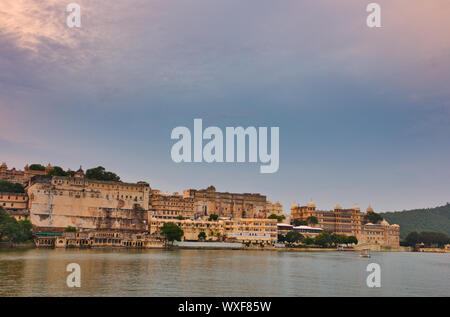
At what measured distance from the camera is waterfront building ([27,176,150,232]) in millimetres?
96500

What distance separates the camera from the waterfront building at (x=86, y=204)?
9650cm

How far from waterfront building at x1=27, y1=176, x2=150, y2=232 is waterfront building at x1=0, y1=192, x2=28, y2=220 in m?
1.57

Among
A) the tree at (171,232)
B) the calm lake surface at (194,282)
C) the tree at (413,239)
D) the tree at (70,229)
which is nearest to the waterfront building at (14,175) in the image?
the tree at (70,229)

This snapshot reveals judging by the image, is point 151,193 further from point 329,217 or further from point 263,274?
point 263,274

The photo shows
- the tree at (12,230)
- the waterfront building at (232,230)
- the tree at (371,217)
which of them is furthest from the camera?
the tree at (371,217)

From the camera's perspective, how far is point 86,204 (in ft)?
333

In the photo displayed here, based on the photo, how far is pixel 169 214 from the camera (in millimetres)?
113375

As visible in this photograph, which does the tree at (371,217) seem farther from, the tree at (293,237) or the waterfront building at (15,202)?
the waterfront building at (15,202)

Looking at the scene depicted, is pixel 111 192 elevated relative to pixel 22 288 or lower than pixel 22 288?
elevated

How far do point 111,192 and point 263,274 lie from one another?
6766cm

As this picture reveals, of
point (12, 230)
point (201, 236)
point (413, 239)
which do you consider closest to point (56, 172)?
point (12, 230)

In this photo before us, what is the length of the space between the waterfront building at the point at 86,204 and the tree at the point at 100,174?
940 centimetres
